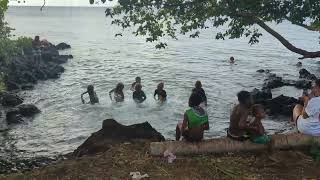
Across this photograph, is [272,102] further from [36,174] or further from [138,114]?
[36,174]

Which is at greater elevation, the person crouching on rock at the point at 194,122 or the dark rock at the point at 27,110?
the person crouching on rock at the point at 194,122

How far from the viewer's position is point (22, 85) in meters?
31.8

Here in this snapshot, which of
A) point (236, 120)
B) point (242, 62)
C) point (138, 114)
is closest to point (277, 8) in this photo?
point (236, 120)

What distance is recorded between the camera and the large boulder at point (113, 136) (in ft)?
40.5

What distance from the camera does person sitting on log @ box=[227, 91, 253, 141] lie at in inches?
417

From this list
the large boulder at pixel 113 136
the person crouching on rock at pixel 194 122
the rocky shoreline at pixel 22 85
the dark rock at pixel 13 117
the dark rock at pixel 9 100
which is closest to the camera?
the person crouching on rock at pixel 194 122

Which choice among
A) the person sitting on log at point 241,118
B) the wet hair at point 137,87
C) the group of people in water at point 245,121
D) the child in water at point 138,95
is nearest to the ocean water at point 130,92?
the child in water at point 138,95

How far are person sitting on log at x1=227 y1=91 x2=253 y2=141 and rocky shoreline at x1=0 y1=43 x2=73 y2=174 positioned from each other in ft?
24.1

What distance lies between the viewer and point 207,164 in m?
10.1

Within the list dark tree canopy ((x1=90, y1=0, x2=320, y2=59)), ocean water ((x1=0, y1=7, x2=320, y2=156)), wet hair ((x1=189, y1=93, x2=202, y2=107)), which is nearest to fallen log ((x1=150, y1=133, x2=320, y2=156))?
wet hair ((x1=189, y1=93, x2=202, y2=107))

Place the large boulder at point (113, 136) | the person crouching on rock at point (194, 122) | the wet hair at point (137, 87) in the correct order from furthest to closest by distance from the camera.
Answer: the wet hair at point (137, 87) → the large boulder at point (113, 136) → the person crouching on rock at point (194, 122)

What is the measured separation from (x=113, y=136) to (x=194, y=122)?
2947 mm

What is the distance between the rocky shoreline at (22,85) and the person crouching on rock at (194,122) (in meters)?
6.63

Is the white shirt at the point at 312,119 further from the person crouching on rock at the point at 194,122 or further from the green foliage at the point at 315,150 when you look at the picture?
the person crouching on rock at the point at 194,122
